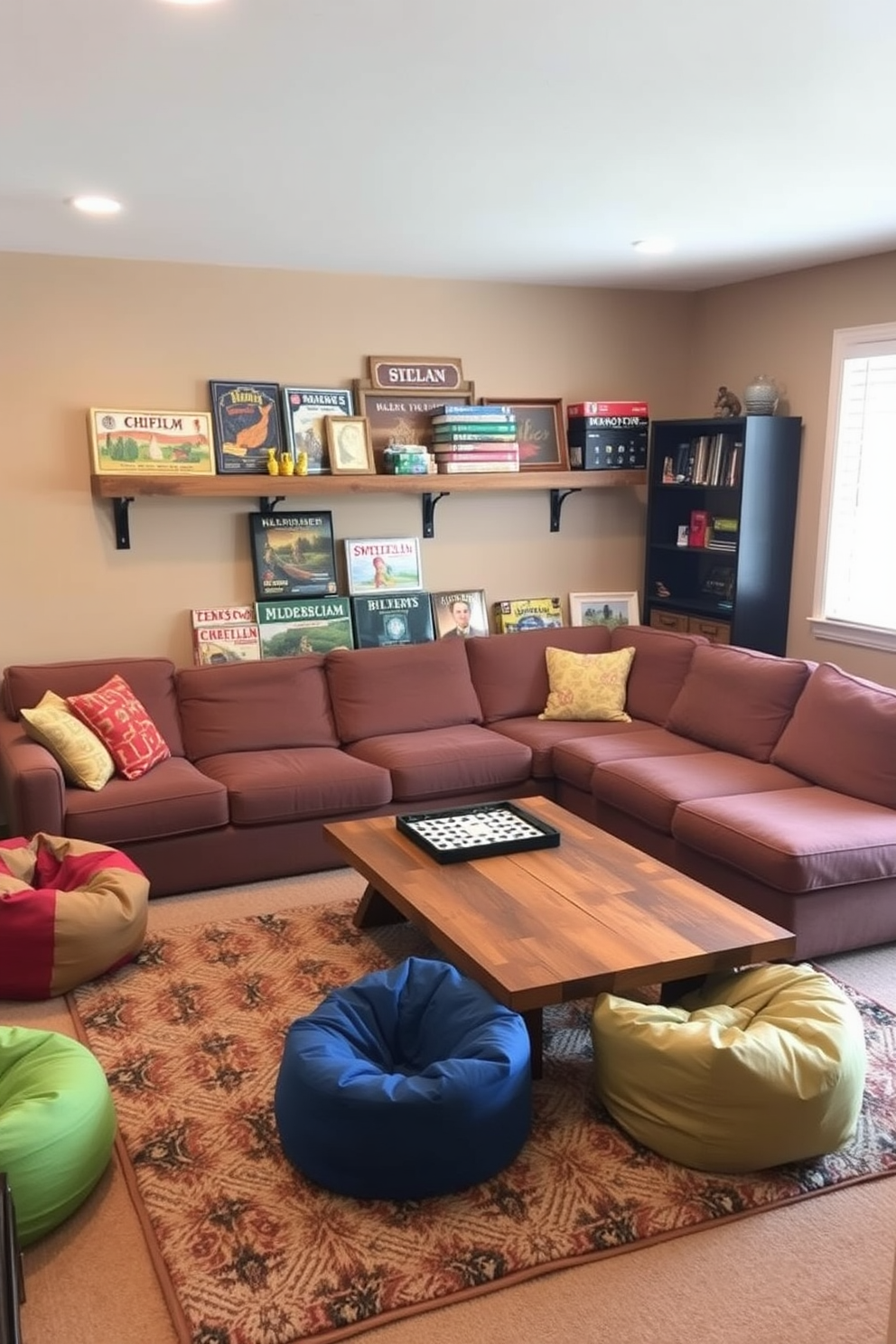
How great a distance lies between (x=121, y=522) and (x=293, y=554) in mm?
750

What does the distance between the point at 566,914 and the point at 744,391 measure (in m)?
3.25

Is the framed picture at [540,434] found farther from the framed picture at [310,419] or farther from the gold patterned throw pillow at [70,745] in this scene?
→ the gold patterned throw pillow at [70,745]

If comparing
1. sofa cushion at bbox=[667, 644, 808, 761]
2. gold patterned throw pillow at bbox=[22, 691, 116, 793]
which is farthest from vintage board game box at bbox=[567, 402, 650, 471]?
gold patterned throw pillow at bbox=[22, 691, 116, 793]

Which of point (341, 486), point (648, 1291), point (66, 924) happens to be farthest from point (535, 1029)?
point (341, 486)

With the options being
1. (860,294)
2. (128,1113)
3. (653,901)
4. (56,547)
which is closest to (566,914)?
(653,901)

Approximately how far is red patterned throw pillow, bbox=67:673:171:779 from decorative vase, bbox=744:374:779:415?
298 cm

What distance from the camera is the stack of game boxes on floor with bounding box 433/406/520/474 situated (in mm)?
4852

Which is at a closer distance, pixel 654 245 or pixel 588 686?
pixel 654 245

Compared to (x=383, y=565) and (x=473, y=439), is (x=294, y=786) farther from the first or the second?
(x=473, y=439)

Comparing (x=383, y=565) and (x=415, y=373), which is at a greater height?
(x=415, y=373)

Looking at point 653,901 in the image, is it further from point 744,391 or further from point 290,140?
point 744,391

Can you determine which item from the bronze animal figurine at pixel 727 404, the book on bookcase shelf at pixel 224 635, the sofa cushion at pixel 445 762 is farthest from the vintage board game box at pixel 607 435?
the book on bookcase shelf at pixel 224 635

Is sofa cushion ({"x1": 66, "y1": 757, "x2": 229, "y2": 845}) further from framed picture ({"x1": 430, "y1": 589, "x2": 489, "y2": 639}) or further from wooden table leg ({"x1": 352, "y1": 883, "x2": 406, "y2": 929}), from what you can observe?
framed picture ({"x1": 430, "y1": 589, "x2": 489, "y2": 639})

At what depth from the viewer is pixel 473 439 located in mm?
4879
